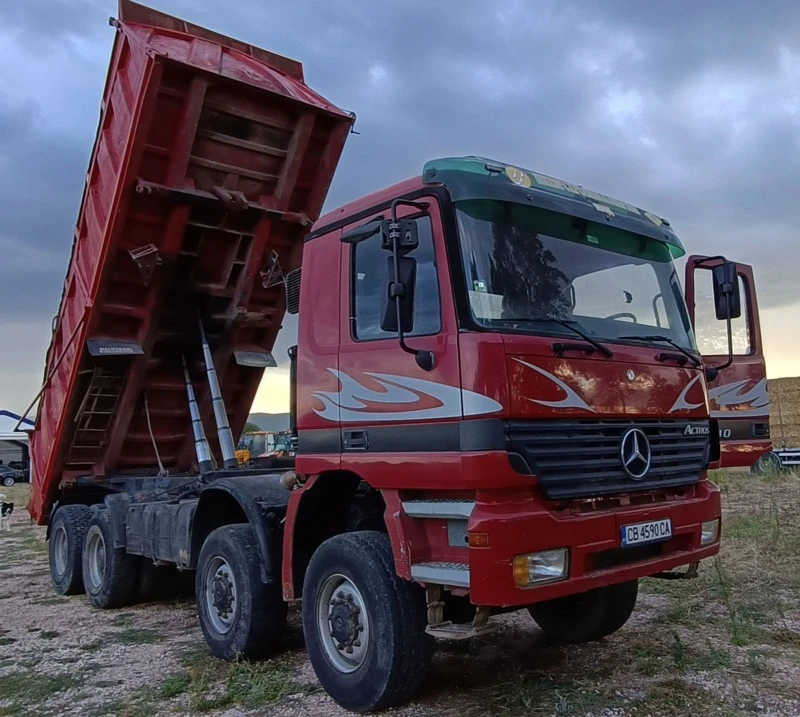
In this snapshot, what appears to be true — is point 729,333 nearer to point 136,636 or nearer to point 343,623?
point 343,623

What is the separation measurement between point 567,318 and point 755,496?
29.7ft

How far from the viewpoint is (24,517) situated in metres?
17.6

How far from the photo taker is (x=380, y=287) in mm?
4180

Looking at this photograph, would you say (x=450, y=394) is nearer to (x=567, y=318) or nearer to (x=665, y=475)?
(x=567, y=318)

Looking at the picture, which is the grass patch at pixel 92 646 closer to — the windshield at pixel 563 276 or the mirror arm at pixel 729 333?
the windshield at pixel 563 276

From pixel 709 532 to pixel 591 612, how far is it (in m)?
1.05

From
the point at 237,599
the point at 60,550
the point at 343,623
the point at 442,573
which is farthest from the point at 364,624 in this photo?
the point at 60,550

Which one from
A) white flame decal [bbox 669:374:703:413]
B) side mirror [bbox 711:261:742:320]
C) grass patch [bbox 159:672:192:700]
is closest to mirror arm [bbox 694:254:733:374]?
side mirror [bbox 711:261:742:320]

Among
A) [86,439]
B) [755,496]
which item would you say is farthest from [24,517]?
[755,496]

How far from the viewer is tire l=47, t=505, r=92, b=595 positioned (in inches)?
295

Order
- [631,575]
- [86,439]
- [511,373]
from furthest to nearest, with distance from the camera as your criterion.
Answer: [86,439] → [631,575] → [511,373]

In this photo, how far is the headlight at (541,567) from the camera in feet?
11.2

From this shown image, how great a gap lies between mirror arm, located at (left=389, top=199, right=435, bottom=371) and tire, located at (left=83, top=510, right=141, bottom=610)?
443cm

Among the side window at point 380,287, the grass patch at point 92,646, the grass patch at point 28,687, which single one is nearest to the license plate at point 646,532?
the side window at point 380,287
